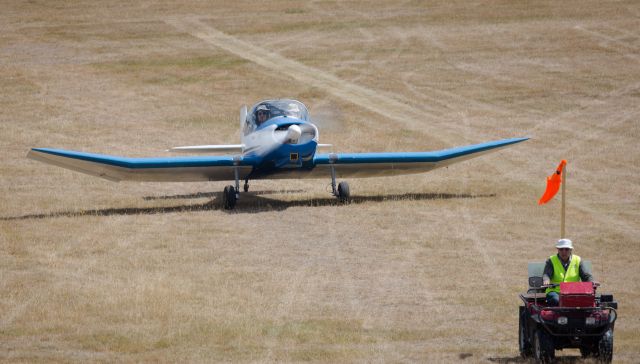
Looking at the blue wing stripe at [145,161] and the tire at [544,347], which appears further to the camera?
the blue wing stripe at [145,161]

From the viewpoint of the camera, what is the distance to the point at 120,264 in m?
20.0

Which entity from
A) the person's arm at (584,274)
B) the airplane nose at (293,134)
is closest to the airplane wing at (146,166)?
the airplane nose at (293,134)

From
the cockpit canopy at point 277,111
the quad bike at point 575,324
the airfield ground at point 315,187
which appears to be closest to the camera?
the quad bike at point 575,324

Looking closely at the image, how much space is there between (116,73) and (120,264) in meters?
29.3

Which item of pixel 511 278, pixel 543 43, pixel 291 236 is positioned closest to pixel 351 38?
pixel 543 43

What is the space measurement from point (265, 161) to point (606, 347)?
1337 centimetres

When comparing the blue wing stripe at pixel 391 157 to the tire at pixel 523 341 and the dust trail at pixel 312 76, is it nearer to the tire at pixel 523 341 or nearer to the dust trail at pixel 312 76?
the dust trail at pixel 312 76

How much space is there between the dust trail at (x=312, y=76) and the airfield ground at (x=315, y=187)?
0.19m

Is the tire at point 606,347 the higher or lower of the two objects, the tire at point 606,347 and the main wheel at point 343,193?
the higher

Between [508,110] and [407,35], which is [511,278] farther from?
[407,35]

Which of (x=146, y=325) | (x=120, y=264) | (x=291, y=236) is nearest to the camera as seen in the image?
(x=146, y=325)

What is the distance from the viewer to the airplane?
24.5 metres

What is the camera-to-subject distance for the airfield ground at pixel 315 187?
15734 millimetres

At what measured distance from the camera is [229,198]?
83.9ft
